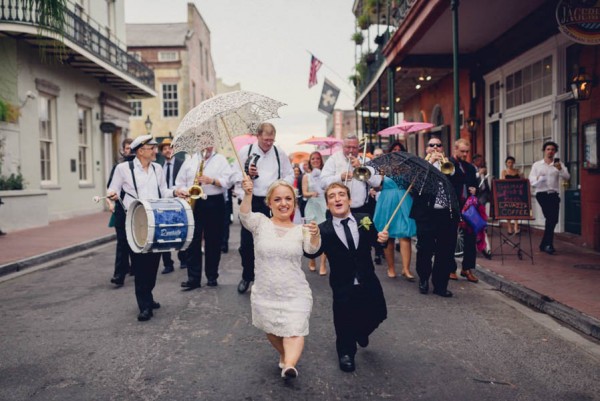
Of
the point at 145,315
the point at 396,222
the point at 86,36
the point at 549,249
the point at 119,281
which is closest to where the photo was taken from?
the point at 145,315

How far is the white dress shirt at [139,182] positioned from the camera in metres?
5.94

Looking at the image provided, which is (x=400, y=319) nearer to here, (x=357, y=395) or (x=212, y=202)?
(x=357, y=395)

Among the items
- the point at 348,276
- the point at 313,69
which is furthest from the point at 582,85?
the point at 313,69

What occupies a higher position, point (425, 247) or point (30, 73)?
point (30, 73)

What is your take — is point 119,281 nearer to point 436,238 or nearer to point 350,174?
point 350,174

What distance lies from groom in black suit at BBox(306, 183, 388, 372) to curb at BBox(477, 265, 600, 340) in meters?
2.17

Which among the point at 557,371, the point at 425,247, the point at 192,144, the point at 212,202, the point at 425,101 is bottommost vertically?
the point at 557,371

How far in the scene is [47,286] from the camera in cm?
750

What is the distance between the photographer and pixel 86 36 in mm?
17828

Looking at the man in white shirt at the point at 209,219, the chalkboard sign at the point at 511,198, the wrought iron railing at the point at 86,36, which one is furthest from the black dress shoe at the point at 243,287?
the wrought iron railing at the point at 86,36

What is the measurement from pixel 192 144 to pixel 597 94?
24.5ft

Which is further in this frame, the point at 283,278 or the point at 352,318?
the point at 352,318

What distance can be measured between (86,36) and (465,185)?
14.7 meters

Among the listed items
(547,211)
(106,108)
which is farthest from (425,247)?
(106,108)
